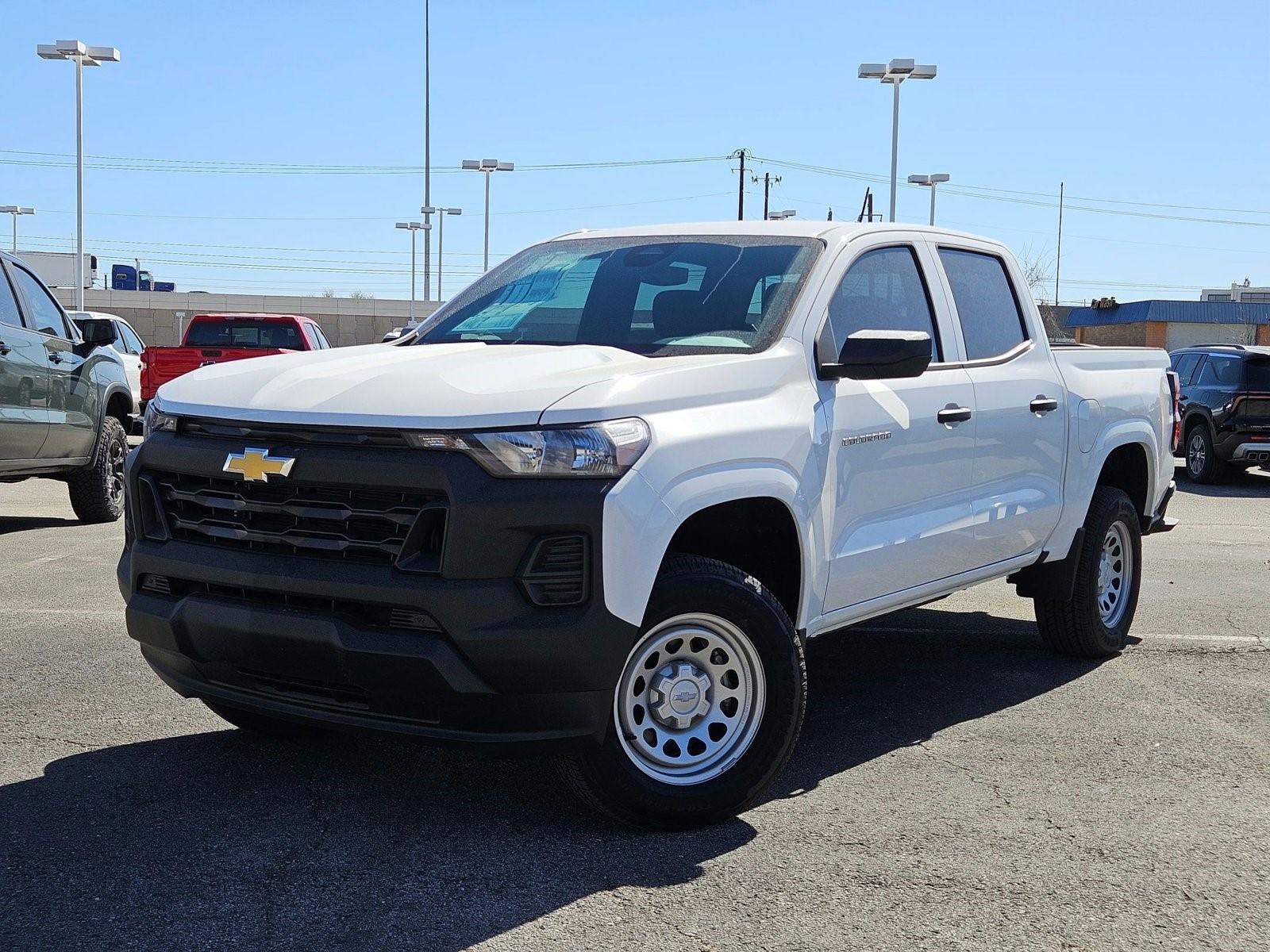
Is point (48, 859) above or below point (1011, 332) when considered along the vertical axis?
below

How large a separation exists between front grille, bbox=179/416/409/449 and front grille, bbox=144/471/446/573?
0.13 metres

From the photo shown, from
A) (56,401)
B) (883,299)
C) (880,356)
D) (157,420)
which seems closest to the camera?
(157,420)

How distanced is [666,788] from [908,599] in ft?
5.19

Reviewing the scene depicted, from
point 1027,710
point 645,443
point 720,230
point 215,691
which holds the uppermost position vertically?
point 720,230

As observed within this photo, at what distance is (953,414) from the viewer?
5.41 metres

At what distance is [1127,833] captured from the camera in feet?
14.2

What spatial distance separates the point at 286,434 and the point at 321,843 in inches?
47.2

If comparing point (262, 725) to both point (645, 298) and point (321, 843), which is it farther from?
point (645, 298)

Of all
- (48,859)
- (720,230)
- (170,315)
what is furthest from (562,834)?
(170,315)

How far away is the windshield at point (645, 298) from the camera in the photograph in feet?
16.1

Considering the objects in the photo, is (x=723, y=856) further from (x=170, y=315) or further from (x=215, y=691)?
(x=170, y=315)

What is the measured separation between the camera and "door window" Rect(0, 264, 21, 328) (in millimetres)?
10102

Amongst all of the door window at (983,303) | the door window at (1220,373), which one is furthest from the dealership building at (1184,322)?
the door window at (983,303)

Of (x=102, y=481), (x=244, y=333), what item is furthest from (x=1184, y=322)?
(x=102, y=481)
